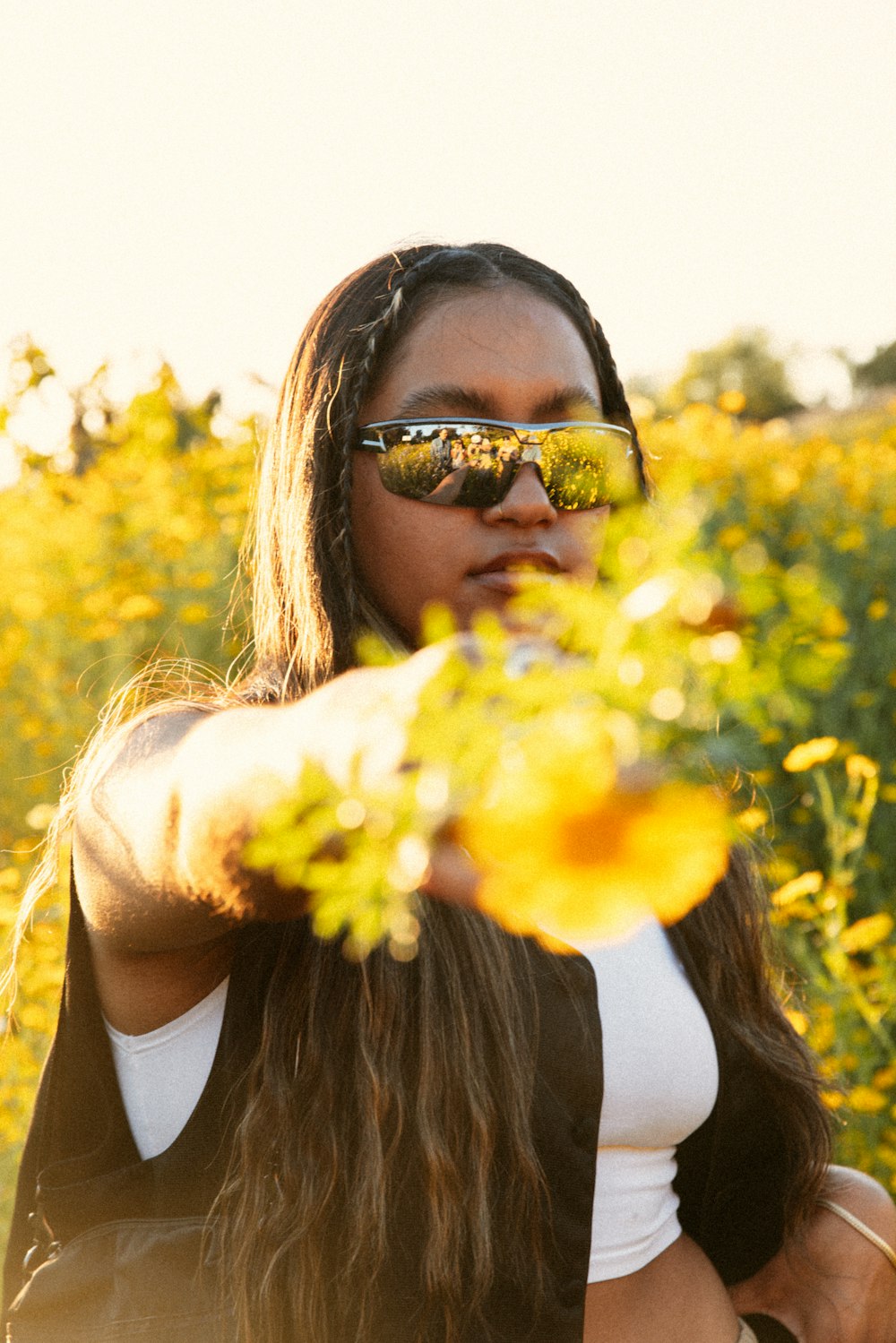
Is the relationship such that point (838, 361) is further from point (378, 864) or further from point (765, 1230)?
point (378, 864)

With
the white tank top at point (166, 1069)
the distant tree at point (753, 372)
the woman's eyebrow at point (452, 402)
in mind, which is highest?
the woman's eyebrow at point (452, 402)

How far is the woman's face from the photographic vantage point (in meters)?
1.39

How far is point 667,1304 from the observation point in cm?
149

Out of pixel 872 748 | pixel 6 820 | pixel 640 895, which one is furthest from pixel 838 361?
pixel 640 895

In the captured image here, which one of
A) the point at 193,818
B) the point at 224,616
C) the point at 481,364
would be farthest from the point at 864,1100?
the point at 224,616

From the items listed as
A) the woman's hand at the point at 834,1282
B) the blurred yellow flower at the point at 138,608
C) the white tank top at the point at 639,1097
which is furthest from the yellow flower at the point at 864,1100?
the blurred yellow flower at the point at 138,608

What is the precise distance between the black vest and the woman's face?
17.4 inches

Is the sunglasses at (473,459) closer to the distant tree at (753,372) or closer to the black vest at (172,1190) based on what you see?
the black vest at (172,1190)

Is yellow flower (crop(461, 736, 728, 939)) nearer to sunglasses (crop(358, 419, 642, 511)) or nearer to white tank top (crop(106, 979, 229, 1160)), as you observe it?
white tank top (crop(106, 979, 229, 1160))

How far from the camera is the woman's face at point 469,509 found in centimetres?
139

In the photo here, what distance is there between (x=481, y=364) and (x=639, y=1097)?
0.90 m

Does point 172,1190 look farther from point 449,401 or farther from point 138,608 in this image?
point 138,608

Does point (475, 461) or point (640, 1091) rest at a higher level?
point (475, 461)

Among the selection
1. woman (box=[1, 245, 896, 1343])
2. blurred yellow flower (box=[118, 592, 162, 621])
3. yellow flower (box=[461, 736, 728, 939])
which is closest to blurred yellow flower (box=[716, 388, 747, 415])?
blurred yellow flower (box=[118, 592, 162, 621])
